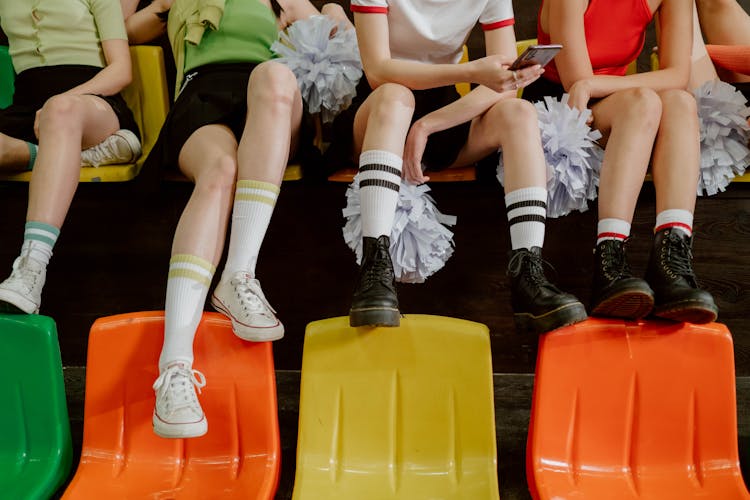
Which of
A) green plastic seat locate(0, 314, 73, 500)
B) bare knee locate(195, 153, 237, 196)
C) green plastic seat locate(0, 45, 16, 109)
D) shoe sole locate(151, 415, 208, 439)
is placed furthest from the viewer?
green plastic seat locate(0, 45, 16, 109)

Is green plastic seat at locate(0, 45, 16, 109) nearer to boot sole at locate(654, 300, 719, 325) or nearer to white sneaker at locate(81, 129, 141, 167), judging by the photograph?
white sneaker at locate(81, 129, 141, 167)

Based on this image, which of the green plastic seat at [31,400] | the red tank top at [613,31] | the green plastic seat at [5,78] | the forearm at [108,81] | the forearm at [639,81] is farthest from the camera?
the green plastic seat at [5,78]

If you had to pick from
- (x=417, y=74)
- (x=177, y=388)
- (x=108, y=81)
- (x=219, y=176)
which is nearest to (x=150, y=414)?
(x=177, y=388)

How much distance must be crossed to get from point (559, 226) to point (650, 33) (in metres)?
1.02

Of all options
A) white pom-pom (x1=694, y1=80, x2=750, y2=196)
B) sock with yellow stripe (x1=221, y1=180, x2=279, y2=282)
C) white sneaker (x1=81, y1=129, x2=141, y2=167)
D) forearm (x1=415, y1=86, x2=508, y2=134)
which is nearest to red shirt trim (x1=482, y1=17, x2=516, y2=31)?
forearm (x1=415, y1=86, x2=508, y2=134)

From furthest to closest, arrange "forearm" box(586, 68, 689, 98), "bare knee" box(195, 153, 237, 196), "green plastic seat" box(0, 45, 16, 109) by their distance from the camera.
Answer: "green plastic seat" box(0, 45, 16, 109) < "forearm" box(586, 68, 689, 98) < "bare knee" box(195, 153, 237, 196)

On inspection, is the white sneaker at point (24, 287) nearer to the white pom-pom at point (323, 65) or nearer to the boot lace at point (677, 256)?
the white pom-pom at point (323, 65)

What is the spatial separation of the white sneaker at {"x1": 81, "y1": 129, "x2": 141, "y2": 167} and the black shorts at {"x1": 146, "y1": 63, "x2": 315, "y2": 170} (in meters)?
0.21

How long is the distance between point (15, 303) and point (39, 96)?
0.91 meters

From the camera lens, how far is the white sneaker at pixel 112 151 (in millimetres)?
1788

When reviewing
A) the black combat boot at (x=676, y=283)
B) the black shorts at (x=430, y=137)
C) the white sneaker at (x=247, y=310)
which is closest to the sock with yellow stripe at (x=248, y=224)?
the white sneaker at (x=247, y=310)

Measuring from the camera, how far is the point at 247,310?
4.21ft

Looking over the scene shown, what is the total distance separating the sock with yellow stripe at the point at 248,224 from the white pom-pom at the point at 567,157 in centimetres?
57

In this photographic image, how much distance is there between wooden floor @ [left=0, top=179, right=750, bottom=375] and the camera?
5.65ft
